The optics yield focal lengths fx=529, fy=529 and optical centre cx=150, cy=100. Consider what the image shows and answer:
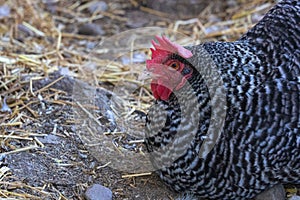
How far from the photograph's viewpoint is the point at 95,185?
2850 mm

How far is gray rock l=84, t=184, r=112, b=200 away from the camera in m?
2.79

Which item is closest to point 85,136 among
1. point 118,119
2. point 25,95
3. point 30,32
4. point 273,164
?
point 118,119

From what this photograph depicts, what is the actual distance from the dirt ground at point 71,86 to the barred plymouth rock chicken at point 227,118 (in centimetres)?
33

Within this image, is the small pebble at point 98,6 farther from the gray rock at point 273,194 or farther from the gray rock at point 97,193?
the gray rock at point 273,194

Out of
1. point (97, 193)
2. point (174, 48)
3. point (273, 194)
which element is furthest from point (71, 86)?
point (273, 194)

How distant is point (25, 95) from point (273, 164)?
1.75m

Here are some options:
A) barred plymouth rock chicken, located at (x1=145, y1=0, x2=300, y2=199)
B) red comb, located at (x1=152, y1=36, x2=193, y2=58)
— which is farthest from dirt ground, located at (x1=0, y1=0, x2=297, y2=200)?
red comb, located at (x1=152, y1=36, x2=193, y2=58)

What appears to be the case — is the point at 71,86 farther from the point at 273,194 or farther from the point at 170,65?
the point at 273,194

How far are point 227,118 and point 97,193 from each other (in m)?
0.79

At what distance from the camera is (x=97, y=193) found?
9.20ft

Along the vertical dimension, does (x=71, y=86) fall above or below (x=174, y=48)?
below

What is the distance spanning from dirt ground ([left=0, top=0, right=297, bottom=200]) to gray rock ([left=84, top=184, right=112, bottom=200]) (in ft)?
0.17

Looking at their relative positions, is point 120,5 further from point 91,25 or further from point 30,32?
point 30,32

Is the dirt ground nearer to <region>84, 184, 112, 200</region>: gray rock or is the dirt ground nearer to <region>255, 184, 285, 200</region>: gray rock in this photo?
<region>84, 184, 112, 200</region>: gray rock
